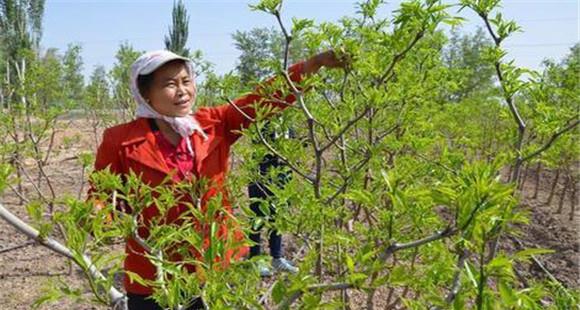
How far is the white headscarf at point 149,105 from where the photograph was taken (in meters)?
1.86

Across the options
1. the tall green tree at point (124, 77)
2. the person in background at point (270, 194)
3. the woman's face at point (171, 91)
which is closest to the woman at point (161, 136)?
the woman's face at point (171, 91)

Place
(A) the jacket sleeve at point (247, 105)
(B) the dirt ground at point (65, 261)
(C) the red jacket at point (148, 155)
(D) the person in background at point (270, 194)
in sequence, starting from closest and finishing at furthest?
1. (D) the person in background at point (270, 194)
2. (A) the jacket sleeve at point (247, 105)
3. (C) the red jacket at point (148, 155)
4. (B) the dirt ground at point (65, 261)

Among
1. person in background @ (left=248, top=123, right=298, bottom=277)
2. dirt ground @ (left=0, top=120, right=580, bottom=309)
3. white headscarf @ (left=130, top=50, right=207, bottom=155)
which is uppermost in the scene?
white headscarf @ (left=130, top=50, right=207, bottom=155)

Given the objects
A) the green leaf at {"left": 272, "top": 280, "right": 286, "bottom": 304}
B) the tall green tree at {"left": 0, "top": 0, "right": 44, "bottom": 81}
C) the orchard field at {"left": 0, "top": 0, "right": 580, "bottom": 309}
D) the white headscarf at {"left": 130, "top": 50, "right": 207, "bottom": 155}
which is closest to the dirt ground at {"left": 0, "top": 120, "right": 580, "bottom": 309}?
the orchard field at {"left": 0, "top": 0, "right": 580, "bottom": 309}

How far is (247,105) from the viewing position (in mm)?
1810

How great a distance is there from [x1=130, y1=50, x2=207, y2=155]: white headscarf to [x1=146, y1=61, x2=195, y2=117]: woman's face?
0.08ft

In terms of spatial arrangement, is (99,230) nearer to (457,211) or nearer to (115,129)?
(457,211)

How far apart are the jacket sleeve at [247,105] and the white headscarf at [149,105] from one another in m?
0.15

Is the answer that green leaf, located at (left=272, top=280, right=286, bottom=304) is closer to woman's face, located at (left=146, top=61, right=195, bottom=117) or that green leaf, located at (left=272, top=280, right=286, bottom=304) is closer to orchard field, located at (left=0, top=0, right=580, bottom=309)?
orchard field, located at (left=0, top=0, right=580, bottom=309)

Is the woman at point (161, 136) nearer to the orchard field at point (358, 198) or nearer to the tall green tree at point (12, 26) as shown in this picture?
the orchard field at point (358, 198)

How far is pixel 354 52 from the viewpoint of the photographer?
1.48m

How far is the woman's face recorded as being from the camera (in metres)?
1.89

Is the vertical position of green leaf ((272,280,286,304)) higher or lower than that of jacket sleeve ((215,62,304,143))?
lower

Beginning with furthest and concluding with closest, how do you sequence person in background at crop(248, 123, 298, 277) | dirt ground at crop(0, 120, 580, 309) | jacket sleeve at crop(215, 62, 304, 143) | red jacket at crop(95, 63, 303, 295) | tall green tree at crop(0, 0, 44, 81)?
tall green tree at crop(0, 0, 44, 81) → dirt ground at crop(0, 120, 580, 309) → red jacket at crop(95, 63, 303, 295) → jacket sleeve at crop(215, 62, 304, 143) → person in background at crop(248, 123, 298, 277)
